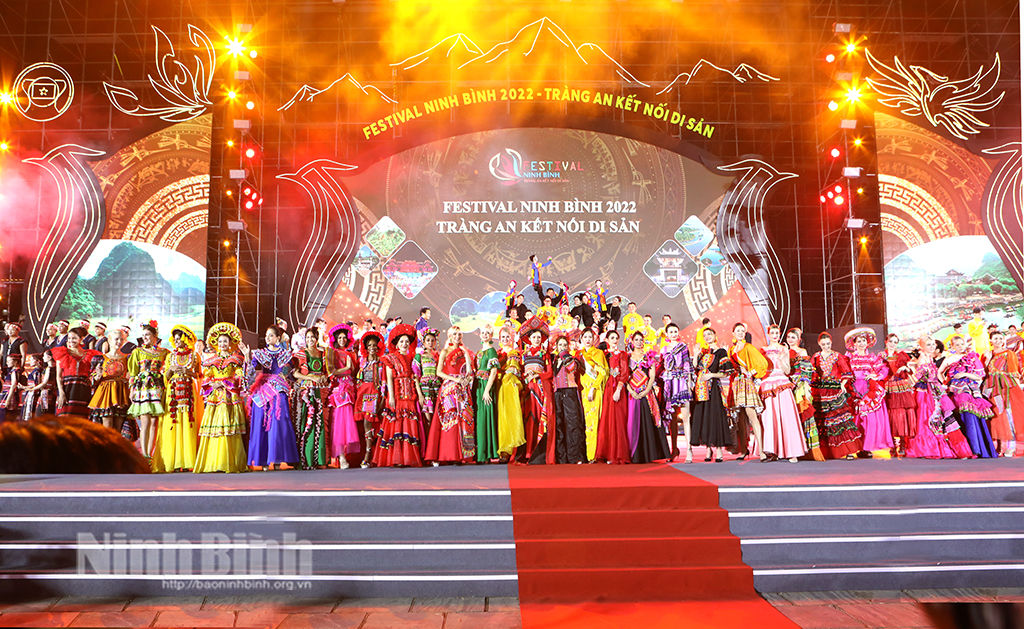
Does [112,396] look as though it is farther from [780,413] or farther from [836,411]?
[836,411]

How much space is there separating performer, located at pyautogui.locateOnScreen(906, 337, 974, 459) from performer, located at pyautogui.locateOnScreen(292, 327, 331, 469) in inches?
186

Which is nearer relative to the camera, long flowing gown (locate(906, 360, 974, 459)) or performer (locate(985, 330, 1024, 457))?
long flowing gown (locate(906, 360, 974, 459))

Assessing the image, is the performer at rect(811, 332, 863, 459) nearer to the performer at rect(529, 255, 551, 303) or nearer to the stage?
the stage

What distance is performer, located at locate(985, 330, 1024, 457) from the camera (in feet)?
18.7

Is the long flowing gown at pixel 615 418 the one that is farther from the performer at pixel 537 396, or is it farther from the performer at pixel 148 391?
the performer at pixel 148 391

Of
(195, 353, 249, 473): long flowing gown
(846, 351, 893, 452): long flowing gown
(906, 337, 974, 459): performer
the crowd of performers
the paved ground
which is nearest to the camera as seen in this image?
the paved ground

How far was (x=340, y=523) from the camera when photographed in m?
3.29

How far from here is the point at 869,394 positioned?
5.52m

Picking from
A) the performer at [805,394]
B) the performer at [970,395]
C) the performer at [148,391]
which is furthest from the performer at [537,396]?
the performer at [970,395]

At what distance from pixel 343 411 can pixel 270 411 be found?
51 centimetres

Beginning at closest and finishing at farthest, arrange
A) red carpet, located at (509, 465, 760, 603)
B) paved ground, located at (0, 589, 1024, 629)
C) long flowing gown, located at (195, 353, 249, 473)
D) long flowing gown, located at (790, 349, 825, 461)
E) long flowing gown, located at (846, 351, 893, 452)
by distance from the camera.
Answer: paved ground, located at (0, 589, 1024, 629)
red carpet, located at (509, 465, 760, 603)
long flowing gown, located at (195, 353, 249, 473)
long flowing gown, located at (790, 349, 825, 461)
long flowing gown, located at (846, 351, 893, 452)

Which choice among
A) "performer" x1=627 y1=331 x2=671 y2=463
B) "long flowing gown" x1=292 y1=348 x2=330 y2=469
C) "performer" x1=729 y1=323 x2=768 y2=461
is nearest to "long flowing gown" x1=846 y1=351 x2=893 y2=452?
"performer" x1=729 y1=323 x2=768 y2=461

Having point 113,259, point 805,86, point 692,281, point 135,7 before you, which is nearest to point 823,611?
point 692,281

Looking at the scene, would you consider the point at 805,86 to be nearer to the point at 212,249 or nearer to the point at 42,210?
the point at 212,249
